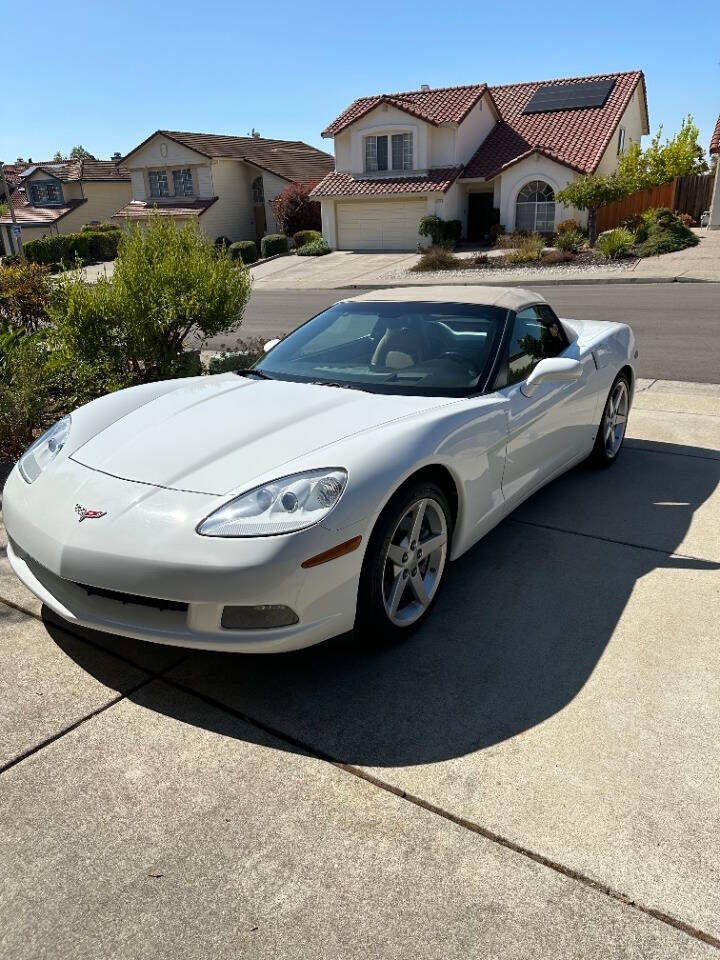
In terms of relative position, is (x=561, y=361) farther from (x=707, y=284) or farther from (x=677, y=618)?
(x=707, y=284)

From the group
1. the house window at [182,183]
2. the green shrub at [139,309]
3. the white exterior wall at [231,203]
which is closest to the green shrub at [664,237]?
the white exterior wall at [231,203]

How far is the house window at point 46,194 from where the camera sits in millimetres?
53156

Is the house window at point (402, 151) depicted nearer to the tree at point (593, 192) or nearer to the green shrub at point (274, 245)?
the green shrub at point (274, 245)

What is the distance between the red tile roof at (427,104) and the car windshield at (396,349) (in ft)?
103

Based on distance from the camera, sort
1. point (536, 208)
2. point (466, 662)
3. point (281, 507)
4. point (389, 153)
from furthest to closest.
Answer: point (389, 153) < point (536, 208) < point (466, 662) < point (281, 507)

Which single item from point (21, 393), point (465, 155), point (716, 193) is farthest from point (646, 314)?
point (716, 193)

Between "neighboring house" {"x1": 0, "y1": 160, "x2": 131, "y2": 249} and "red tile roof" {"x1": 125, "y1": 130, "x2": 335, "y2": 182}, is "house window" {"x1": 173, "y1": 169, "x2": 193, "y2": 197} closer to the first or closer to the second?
"red tile roof" {"x1": 125, "y1": 130, "x2": 335, "y2": 182}

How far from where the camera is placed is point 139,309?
696 centimetres

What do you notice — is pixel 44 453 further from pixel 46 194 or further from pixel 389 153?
pixel 46 194

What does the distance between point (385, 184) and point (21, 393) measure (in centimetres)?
3030

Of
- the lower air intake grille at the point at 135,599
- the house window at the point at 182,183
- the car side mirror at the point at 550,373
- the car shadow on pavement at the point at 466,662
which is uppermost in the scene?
the house window at the point at 182,183

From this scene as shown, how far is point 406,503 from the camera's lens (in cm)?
315

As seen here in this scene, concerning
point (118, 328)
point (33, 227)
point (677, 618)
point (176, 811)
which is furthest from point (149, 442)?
point (33, 227)

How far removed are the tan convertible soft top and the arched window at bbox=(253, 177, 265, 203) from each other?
40.8 metres
